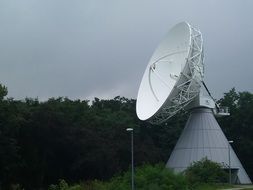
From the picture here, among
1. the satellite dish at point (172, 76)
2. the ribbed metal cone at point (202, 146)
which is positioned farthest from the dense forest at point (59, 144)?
the satellite dish at point (172, 76)

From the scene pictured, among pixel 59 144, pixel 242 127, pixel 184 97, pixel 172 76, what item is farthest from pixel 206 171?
pixel 242 127

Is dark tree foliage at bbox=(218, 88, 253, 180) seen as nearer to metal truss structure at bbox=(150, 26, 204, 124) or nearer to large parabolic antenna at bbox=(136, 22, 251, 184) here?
large parabolic antenna at bbox=(136, 22, 251, 184)

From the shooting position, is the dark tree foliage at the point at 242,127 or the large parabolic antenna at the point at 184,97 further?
the dark tree foliage at the point at 242,127

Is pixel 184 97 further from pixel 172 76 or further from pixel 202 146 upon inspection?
Result: pixel 202 146

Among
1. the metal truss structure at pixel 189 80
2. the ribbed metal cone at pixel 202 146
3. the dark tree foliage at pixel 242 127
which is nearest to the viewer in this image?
the metal truss structure at pixel 189 80

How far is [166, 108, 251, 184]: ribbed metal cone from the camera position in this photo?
67.7 meters

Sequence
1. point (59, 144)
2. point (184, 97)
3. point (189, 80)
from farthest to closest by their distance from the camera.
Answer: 1. point (59, 144)
2. point (184, 97)
3. point (189, 80)

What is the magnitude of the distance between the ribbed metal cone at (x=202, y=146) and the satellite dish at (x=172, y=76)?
6561 mm

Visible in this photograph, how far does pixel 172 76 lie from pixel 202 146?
11.7 meters

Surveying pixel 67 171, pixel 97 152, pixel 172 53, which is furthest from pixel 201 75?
pixel 67 171

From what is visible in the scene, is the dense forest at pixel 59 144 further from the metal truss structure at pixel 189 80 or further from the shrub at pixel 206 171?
the shrub at pixel 206 171

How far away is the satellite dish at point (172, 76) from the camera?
60.3 metres

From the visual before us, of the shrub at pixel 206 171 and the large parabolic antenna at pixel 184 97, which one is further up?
the large parabolic antenna at pixel 184 97

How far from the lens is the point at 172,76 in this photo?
2452 inches
